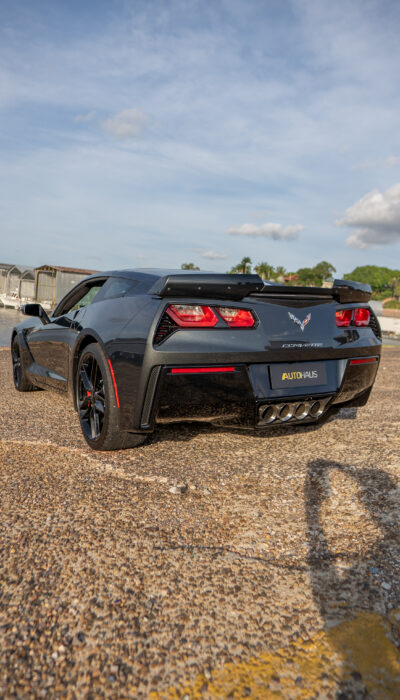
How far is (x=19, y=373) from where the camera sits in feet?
18.6

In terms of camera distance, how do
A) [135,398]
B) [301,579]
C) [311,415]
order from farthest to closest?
1. [311,415]
2. [135,398]
3. [301,579]

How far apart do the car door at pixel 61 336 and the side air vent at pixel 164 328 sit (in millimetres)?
1177

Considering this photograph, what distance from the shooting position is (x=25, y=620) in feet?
5.26

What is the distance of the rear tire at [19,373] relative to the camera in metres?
5.41

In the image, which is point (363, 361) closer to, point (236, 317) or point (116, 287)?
point (236, 317)

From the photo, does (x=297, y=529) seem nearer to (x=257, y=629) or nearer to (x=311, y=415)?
(x=257, y=629)

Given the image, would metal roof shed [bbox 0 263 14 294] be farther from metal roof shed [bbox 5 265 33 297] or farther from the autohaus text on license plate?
the autohaus text on license plate

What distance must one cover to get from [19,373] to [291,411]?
12.0 feet

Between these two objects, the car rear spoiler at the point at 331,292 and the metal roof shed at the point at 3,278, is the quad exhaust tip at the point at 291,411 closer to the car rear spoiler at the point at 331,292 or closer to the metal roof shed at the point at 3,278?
the car rear spoiler at the point at 331,292

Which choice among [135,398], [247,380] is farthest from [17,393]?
[247,380]

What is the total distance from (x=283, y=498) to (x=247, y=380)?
0.68m

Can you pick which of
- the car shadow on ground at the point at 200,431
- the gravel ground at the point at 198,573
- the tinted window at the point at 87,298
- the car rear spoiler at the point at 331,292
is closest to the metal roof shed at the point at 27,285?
the tinted window at the point at 87,298

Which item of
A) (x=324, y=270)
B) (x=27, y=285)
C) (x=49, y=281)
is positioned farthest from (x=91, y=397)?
(x=324, y=270)

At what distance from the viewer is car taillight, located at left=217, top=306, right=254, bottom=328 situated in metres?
2.87
